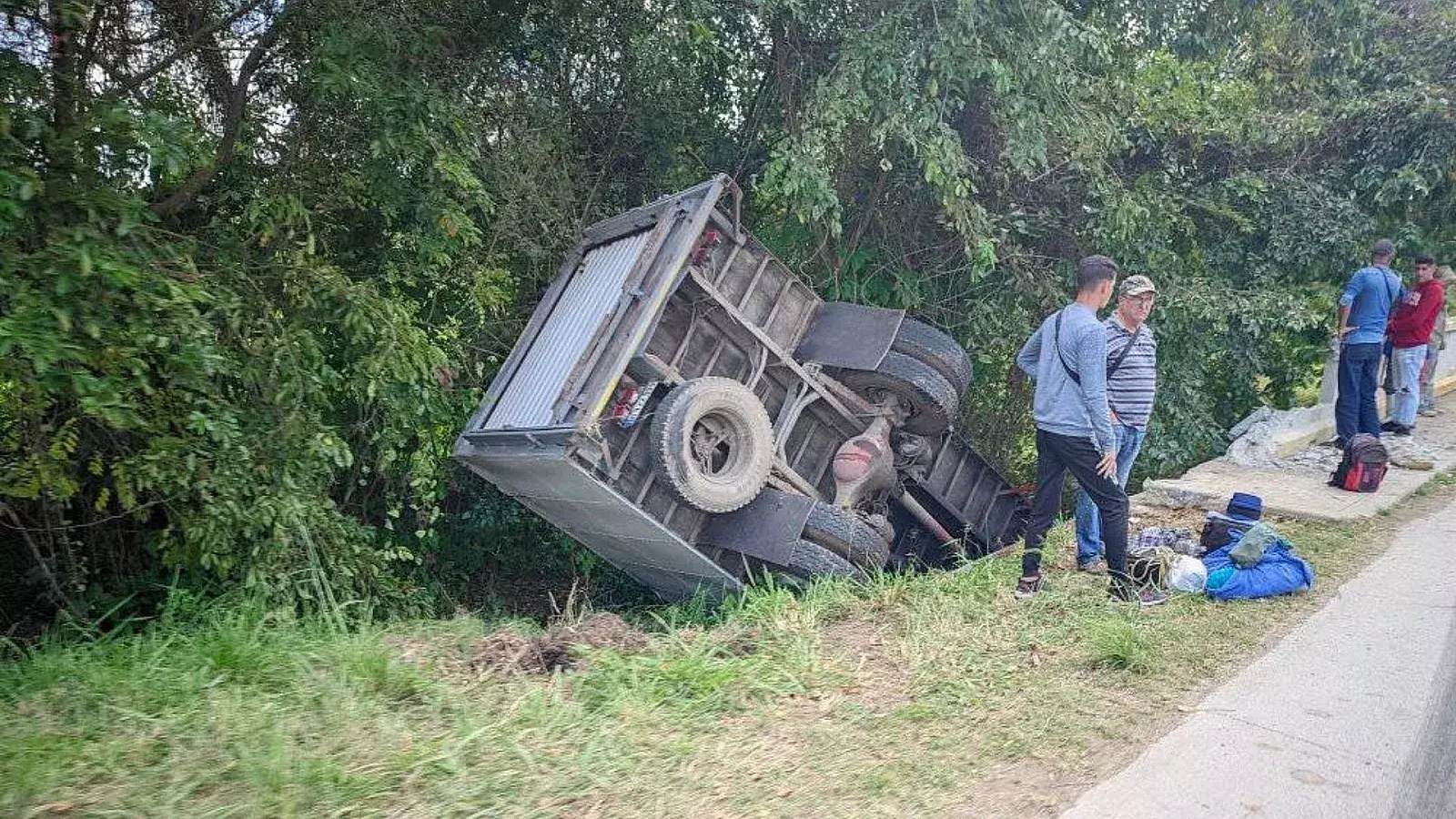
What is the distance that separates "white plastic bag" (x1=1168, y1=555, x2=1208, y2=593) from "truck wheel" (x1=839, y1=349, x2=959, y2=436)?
2.40 meters

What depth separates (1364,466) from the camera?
702 cm

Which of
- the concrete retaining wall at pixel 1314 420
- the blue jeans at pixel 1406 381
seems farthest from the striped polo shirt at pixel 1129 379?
the blue jeans at pixel 1406 381

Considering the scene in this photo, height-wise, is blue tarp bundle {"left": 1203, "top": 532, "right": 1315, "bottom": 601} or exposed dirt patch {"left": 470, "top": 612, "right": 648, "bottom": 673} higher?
blue tarp bundle {"left": 1203, "top": 532, "right": 1315, "bottom": 601}

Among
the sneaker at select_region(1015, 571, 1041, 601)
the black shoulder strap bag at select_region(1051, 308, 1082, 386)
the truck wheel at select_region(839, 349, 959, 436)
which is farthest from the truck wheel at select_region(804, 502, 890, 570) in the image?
the black shoulder strap bag at select_region(1051, 308, 1082, 386)

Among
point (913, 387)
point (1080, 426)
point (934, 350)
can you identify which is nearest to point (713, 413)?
point (913, 387)

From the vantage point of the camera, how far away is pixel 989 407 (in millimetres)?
10570

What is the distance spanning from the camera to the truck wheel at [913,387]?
7.28 meters

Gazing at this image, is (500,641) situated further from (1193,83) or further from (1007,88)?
(1193,83)

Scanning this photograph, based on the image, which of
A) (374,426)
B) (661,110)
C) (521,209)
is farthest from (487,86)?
(374,426)

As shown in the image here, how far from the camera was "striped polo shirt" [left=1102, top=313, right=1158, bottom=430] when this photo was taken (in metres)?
5.28

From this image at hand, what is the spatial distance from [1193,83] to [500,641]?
8.48 metres

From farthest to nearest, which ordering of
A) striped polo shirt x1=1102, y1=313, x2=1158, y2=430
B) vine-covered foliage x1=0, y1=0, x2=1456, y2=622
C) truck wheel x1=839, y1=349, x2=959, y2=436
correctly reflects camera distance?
truck wheel x1=839, y1=349, x2=959, y2=436, striped polo shirt x1=1102, y1=313, x2=1158, y2=430, vine-covered foliage x1=0, y1=0, x2=1456, y2=622

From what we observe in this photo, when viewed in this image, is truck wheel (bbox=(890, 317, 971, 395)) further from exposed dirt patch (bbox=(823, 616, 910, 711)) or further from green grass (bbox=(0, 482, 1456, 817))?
exposed dirt patch (bbox=(823, 616, 910, 711))

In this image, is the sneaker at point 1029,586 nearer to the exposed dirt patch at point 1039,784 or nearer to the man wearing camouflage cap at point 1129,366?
the man wearing camouflage cap at point 1129,366
